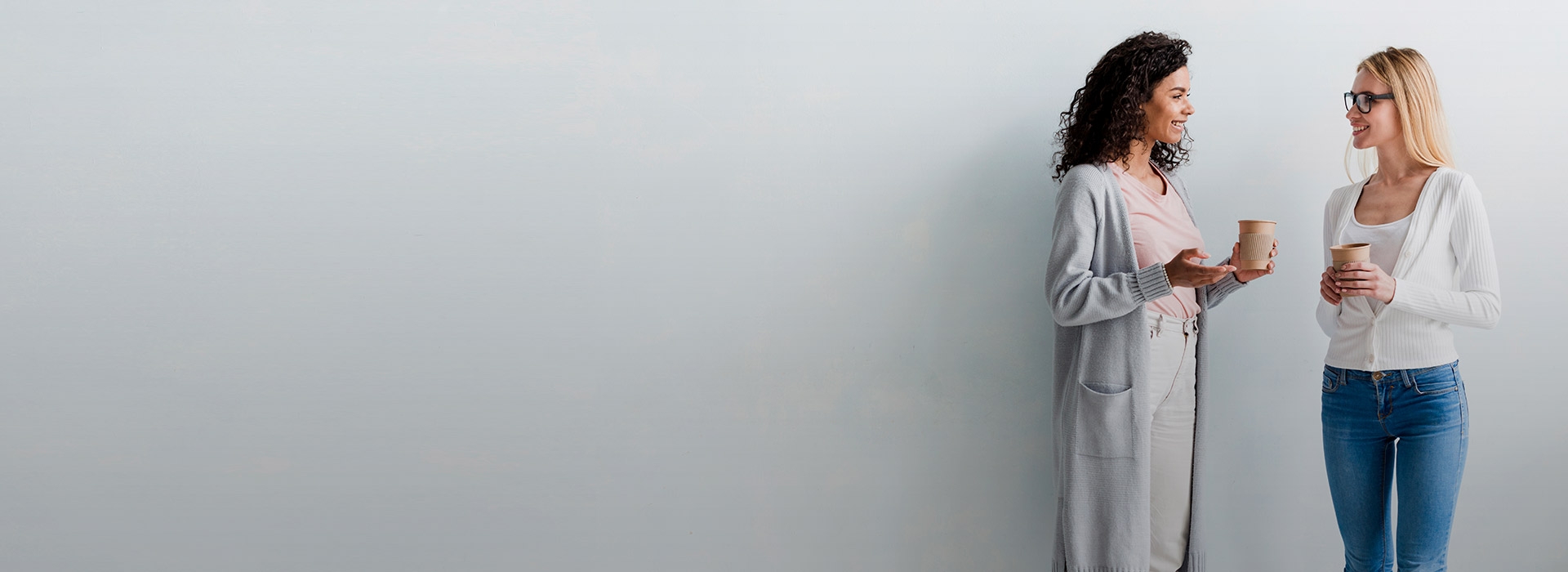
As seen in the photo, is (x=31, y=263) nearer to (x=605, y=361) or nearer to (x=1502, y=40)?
(x=605, y=361)

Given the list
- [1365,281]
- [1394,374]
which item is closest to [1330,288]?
[1365,281]

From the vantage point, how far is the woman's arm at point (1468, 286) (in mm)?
1459

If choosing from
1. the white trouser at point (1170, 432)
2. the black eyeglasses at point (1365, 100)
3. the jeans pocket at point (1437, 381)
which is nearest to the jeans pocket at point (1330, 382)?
the jeans pocket at point (1437, 381)

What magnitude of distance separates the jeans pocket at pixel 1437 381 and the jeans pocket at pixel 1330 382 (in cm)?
12

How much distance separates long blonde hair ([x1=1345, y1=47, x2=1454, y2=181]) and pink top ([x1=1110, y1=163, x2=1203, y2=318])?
394 mm

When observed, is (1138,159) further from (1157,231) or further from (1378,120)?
(1378,120)

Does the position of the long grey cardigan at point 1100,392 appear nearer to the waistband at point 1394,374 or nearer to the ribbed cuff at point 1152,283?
the ribbed cuff at point 1152,283

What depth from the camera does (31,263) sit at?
6.07 ft

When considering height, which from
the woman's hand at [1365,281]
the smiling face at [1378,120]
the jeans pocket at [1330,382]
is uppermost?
the smiling face at [1378,120]

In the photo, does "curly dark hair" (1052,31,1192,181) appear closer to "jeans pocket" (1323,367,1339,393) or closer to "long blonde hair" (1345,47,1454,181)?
"long blonde hair" (1345,47,1454,181)

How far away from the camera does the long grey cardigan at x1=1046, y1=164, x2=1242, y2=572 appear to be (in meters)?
1.53

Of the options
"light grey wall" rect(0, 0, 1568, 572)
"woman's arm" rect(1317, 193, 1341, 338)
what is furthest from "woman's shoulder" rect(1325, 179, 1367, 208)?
"light grey wall" rect(0, 0, 1568, 572)

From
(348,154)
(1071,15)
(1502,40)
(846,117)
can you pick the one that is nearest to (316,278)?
(348,154)

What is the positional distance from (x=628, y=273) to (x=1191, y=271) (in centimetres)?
109
